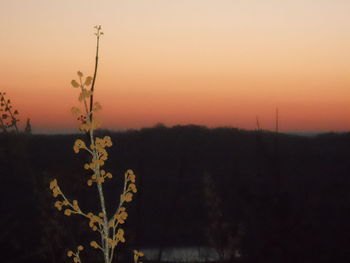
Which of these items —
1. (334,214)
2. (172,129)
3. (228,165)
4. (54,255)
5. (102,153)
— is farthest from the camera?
(172,129)

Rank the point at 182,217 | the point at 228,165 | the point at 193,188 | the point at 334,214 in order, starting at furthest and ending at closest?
the point at 228,165, the point at 193,188, the point at 182,217, the point at 334,214

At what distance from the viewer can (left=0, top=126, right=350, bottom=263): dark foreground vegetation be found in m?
Result: 7.74

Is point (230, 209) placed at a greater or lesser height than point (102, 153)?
lesser

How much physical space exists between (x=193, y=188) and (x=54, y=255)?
11.1 meters

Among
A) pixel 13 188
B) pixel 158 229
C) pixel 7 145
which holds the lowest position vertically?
pixel 158 229

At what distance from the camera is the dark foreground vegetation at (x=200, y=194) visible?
7742mm

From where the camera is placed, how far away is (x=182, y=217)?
56.6 ft

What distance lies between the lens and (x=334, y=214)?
13.6 meters

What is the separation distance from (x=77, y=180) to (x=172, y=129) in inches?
633

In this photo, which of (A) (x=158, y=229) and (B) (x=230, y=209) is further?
(A) (x=158, y=229)

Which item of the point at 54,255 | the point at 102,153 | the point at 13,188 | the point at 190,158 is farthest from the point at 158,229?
the point at 102,153

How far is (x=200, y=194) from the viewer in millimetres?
19766

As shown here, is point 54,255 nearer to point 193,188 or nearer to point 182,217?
point 182,217

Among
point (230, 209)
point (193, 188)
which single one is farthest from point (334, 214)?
point (193, 188)
